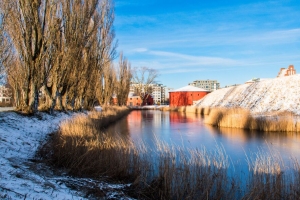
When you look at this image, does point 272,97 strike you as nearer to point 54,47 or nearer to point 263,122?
point 263,122

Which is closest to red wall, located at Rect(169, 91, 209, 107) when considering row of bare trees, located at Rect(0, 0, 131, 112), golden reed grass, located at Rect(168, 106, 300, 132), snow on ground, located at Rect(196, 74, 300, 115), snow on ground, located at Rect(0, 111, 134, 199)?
snow on ground, located at Rect(196, 74, 300, 115)

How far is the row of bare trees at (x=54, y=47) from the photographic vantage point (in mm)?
10312

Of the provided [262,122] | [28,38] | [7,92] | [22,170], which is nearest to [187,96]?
[7,92]

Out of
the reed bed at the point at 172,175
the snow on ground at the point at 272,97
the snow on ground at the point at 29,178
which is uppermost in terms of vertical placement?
the snow on ground at the point at 272,97

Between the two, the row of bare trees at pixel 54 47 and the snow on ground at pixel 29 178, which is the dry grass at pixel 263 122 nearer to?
the row of bare trees at pixel 54 47

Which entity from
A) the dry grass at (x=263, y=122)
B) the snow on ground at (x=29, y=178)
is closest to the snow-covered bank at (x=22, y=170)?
the snow on ground at (x=29, y=178)

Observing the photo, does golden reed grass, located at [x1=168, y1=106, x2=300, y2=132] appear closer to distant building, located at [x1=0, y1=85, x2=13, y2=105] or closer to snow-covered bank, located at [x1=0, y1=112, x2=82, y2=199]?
snow-covered bank, located at [x1=0, y1=112, x2=82, y2=199]

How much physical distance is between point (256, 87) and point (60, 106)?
24.9m

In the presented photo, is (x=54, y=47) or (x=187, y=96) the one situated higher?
(x=54, y=47)

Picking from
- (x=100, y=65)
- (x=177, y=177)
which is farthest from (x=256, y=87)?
(x=177, y=177)

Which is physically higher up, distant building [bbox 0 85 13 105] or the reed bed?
distant building [bbox 0 85 13 105]

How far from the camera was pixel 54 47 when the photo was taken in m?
12.2

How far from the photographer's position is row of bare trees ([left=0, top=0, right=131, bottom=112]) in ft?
33.8

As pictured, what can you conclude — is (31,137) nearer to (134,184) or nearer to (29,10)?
(134,184)
